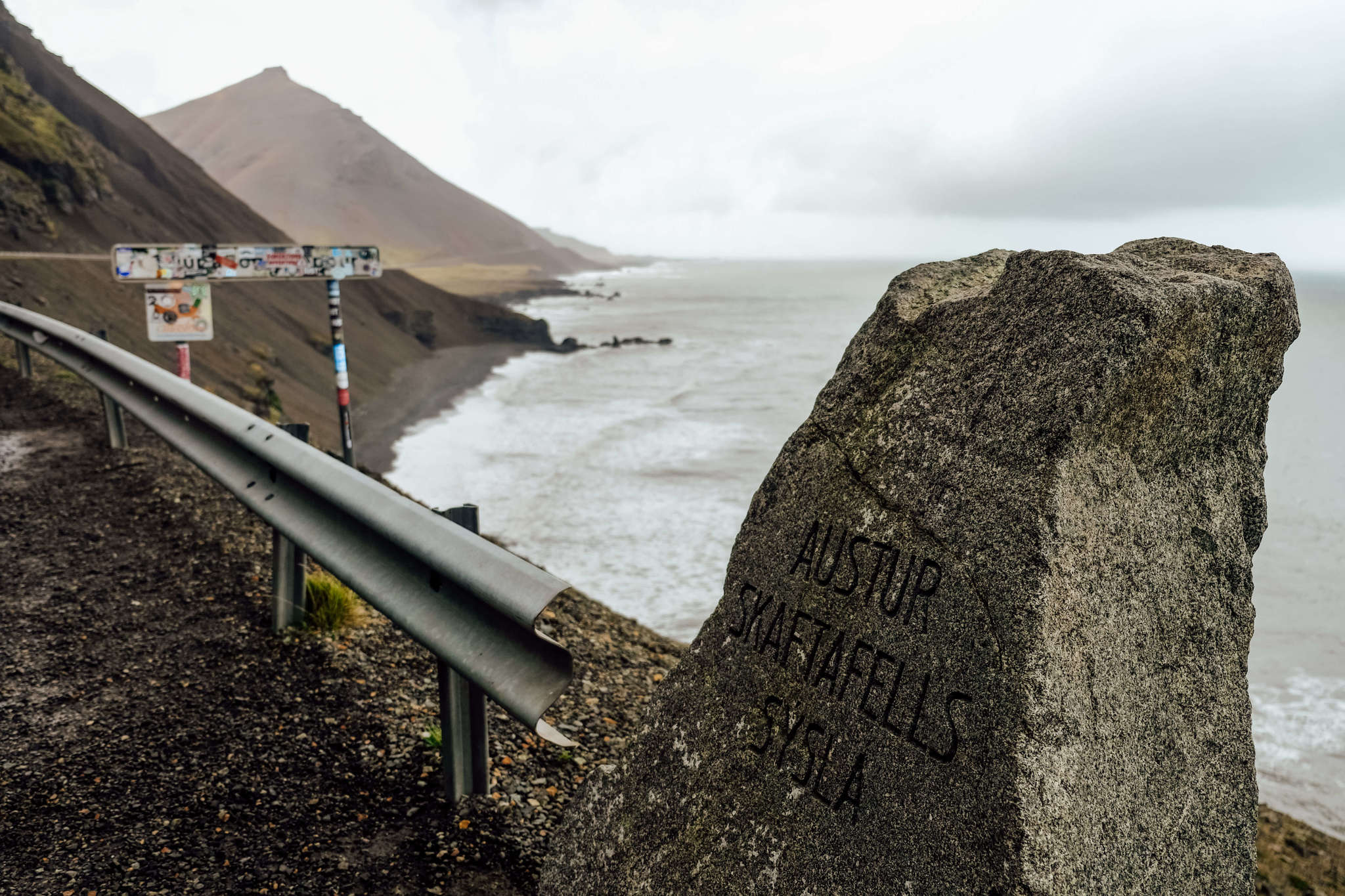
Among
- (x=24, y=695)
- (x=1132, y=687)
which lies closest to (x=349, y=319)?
(x=24, y=695)

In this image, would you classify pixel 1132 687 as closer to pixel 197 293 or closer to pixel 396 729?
pixel 396 729

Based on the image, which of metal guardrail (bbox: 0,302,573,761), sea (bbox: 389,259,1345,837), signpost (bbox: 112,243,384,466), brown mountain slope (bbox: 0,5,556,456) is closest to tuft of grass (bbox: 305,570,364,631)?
metal guardrail (bbox: 0,302,573,761)

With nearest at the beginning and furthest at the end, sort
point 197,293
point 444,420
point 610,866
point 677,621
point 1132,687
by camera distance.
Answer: point 1132,687, point 610,866, point 197,293, point 677,621, point 444,420

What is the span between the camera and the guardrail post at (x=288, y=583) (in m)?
3.32

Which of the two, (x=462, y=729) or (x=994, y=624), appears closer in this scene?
(x=994, y=624)

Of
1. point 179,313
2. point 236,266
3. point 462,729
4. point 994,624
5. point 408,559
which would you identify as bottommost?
point 462,729

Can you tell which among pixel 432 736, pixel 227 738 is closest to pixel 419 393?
pixel 227 738

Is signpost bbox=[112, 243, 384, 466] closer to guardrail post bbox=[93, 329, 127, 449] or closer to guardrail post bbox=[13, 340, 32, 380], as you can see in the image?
guardrail post bbox=[93, 329, 127, 449]

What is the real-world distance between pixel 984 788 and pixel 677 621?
951 centimetres

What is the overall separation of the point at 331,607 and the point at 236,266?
529 centimetres

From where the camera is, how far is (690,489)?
56.9 feet

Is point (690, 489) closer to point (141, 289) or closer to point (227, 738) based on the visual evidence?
point (227, 738)

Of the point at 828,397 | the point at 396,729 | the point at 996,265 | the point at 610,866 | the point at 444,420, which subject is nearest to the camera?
the point at 610,866

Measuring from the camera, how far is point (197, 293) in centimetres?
777
